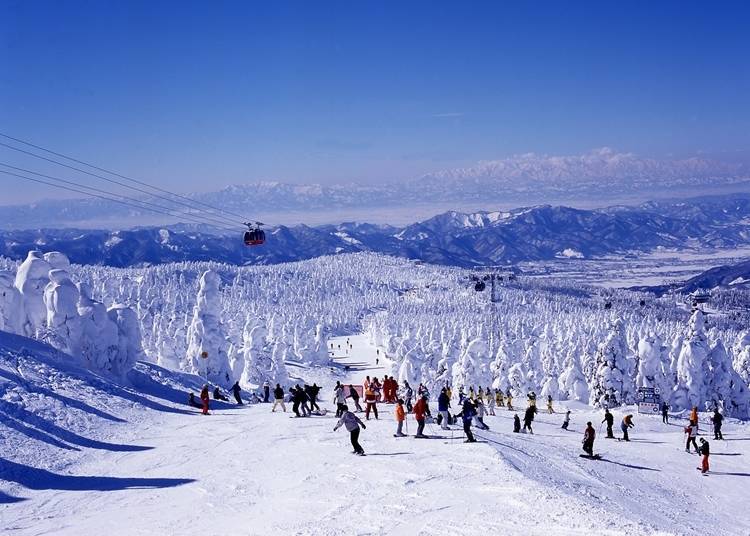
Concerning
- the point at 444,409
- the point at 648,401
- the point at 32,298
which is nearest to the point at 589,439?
the point at 444,409

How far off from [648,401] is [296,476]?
33.8m

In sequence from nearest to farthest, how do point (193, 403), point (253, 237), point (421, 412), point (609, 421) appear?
1. point (421, 412)
2. point (609, 421)
3. point (193, 403)
4. point (253, 237)

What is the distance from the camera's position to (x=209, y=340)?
5062 centimetres

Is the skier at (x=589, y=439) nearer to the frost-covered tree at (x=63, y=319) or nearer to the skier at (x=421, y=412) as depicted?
the skier at (x=421, y=412)

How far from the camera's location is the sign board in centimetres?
3934

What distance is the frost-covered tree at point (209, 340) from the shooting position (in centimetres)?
4960

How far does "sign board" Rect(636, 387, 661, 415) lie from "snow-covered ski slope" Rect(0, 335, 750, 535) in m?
10.9

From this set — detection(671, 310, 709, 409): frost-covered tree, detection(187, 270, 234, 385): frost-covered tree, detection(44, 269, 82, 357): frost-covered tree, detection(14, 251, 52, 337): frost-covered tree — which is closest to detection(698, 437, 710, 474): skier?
detection(44, 269, 82, 357): frost-covered tree

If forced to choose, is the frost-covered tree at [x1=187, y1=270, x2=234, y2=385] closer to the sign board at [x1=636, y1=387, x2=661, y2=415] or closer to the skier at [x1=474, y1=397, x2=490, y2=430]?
the skier at [x1=474, y1=397, x2=490, y2=430]

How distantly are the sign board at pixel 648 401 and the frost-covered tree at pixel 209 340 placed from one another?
28845mm

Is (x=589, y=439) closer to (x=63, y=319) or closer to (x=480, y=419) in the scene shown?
(x=480, y=419)

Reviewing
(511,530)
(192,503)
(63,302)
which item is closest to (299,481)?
(192,503)

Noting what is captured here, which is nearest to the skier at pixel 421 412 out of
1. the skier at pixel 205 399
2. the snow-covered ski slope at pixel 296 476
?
the snow-covered ski slope at pixel 296 476

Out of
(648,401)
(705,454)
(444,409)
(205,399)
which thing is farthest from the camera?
(648,401)
